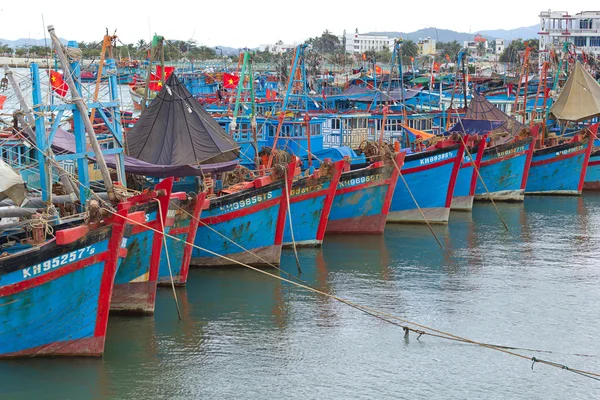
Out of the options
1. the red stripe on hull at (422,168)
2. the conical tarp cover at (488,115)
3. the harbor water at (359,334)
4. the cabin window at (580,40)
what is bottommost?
the harbor water at (359,334)

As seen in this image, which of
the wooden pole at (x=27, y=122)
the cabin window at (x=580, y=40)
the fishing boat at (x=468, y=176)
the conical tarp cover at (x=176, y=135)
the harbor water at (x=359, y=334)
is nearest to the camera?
the harbor water at (x=359, y=334)

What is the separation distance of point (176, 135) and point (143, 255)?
5821mm

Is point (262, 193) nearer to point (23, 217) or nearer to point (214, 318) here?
point (214, 318)

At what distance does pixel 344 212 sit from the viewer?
29656mm

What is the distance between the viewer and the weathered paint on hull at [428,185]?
3173 cm

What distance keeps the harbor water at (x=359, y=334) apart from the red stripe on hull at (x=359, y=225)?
110 centimetres

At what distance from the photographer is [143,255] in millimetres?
19766

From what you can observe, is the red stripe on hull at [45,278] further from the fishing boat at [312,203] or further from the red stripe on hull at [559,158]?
the red stripe on hull at [559,158]

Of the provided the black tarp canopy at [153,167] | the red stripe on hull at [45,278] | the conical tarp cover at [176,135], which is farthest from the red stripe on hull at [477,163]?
the red stripe on hull at [45,278]

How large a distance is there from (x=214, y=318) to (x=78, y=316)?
4.32 m

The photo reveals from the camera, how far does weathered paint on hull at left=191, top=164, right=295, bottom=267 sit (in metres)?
23.9

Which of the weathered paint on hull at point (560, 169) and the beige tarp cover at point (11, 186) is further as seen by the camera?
the weathered paint on hull at point (560, 169)

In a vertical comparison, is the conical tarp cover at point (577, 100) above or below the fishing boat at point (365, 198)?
above

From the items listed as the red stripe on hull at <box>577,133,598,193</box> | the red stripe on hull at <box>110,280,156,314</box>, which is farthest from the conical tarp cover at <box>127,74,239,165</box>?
the red stripe on hull at <box>577,133,598,193</box>
